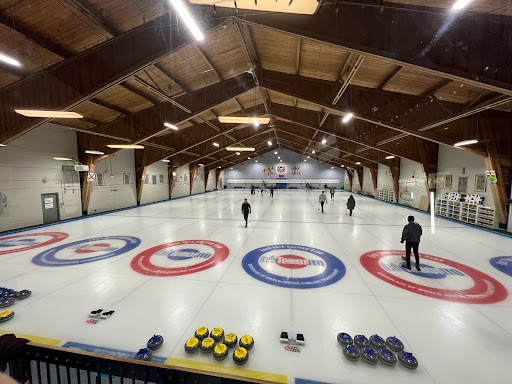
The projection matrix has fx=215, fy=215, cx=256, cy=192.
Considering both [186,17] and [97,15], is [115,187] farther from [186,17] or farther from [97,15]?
[186,17]

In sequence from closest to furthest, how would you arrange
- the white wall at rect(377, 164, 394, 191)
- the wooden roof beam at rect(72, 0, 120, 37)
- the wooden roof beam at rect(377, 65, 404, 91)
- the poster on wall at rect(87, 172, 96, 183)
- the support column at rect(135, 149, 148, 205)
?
the wooden roof beam at rect(72, 0, 120, 37) → the wooden roof beam at rect(377, 65, 404, 91) → the poster on wall at rect(87, 172, 96, 183) → the support column at rect(135, 149, 148, 205) → the white wall at rect(377, 164, 394, 191)

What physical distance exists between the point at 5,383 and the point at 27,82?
32.8 ft

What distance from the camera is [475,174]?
38.2ft

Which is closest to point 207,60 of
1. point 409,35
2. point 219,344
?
point 409,35

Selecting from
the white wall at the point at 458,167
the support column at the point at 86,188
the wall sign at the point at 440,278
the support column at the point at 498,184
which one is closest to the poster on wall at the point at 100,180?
the support column at the point at 86,188

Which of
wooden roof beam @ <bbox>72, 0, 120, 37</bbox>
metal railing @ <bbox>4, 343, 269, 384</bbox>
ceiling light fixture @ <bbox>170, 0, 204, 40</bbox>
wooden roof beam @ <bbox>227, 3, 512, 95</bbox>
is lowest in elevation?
metal railing @ <bbox>4, 343, 269, 384</bbox>

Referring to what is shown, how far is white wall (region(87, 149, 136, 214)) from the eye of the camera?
1527 centimetres

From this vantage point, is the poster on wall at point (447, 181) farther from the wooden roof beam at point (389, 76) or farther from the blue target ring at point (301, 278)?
the blue target ring at point (301, 278)

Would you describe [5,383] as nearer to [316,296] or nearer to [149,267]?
[316,296]

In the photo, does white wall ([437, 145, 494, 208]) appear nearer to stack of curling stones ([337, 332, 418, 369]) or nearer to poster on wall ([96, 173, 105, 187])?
stack of curling stones ([337, 332, 418, 369])

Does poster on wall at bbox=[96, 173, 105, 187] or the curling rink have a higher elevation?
poster on wall at bbox=[96, 173, 105, 187]

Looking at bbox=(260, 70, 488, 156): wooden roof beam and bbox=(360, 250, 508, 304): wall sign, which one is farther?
bbox=(260, 70, 488, 156): wooden roof beam

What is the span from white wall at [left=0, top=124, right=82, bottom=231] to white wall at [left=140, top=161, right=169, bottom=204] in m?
6.80

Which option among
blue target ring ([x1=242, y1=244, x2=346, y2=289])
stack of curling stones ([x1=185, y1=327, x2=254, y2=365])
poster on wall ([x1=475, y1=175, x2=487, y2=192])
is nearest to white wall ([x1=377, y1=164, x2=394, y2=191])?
poster on wall ([x1=475, y1=175, x2=487, y2=192])
